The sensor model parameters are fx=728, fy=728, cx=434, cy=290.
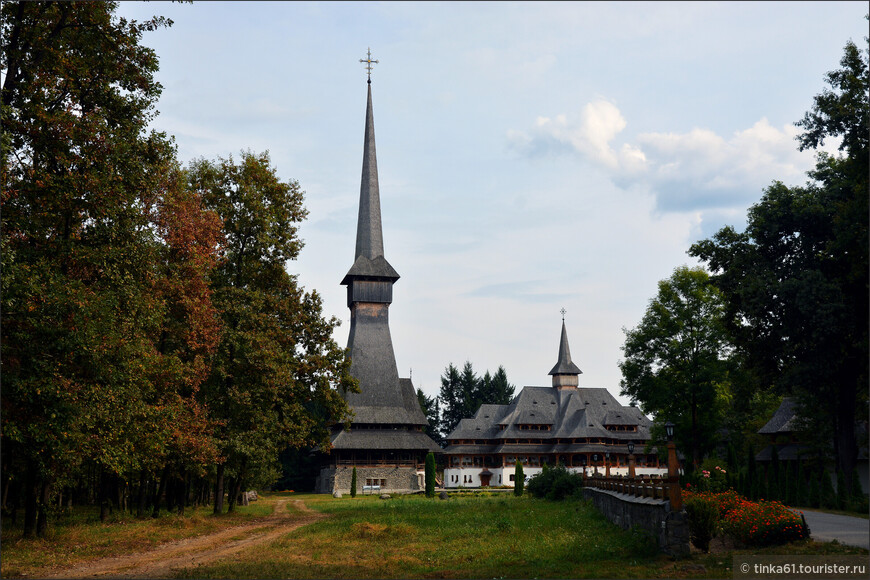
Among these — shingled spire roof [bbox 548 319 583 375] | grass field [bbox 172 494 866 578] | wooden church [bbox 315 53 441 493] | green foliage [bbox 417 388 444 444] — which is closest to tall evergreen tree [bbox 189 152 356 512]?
grass field [bbox 172 494 866 578]

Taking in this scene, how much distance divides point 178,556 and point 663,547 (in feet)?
43.0

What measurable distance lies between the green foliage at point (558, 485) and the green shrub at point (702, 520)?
82.5ft

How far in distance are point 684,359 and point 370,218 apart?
4202 centimetres

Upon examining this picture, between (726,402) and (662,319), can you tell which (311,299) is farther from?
(726,402)

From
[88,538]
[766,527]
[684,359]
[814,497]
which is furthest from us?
[684,359]

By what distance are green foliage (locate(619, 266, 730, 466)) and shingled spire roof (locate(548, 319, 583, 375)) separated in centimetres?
4550

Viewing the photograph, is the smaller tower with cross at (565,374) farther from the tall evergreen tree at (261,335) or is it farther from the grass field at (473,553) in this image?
the grass field at (473,553)

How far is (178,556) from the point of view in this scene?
20.5m

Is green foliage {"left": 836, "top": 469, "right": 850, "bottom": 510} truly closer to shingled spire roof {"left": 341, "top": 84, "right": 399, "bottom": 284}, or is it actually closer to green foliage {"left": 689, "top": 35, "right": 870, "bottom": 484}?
green foliage {"left": 689, "top": 35, "right": 870, "bottom": 484}

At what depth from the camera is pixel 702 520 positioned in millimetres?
17016

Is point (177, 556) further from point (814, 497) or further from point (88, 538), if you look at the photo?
point (814, 497)

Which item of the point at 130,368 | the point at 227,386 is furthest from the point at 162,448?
the point at 227,386

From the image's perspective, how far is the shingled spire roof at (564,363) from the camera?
319 ft

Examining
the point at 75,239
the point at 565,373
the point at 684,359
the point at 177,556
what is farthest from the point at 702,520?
the point at 565,373
